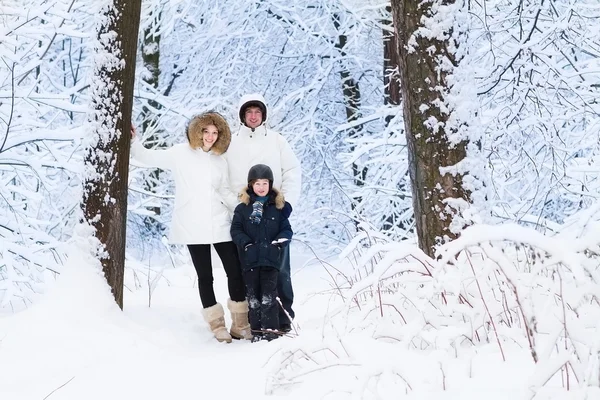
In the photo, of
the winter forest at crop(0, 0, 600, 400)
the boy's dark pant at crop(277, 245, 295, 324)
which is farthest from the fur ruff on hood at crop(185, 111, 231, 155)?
the boy's dark pant at crop(277, 245, 295, 324)

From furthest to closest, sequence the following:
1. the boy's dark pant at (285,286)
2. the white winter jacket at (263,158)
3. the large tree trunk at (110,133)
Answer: the white winter jacket at (263,158) < the boy's dark pant at (285,286) < the large tree trunk at (110,133)

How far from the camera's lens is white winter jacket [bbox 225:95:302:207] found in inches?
206

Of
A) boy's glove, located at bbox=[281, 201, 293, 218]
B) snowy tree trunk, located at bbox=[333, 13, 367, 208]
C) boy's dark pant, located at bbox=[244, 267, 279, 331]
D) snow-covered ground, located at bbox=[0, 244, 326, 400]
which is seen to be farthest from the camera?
snowy tree trunk, located at bbox=[333, 13, 367, 208]

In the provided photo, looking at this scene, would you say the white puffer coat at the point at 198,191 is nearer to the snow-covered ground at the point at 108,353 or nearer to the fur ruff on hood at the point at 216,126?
the fur ruff on hood at the point at 216,126

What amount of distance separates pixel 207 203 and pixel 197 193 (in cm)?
11

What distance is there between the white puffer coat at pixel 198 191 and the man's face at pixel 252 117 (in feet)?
0.61

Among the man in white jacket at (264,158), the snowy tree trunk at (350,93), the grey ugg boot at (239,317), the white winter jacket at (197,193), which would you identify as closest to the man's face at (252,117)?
the man in white jacket at (264,158)

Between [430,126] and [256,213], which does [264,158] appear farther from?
[430,126]

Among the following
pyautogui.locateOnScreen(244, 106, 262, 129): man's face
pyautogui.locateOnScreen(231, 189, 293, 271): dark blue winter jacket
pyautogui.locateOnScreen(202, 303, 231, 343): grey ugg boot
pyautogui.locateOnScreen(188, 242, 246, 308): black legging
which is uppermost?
pyautogui.locateOnScreen(244, 106, 262, 129): man's face

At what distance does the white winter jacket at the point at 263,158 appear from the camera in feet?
17.1

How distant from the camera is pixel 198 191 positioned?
5094 millimetres

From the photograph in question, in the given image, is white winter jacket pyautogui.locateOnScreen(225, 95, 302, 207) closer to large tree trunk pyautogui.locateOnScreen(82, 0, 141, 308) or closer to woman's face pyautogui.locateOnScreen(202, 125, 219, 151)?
woman's face pyautogui.locateOnScreen(202, 125, 219, 151)

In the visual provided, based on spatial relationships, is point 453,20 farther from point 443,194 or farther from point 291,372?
point 291,372

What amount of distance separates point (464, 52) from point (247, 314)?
2481 mm
